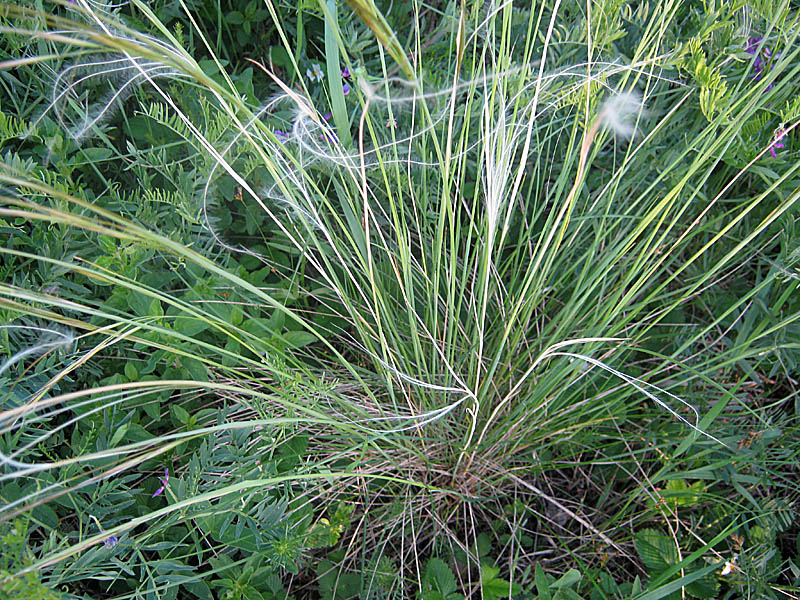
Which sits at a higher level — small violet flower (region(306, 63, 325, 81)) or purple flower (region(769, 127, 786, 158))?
small violet flower (region(306, 63, 325, 81))

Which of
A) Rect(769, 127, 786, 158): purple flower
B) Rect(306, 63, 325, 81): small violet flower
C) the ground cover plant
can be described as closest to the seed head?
the ground cover plant

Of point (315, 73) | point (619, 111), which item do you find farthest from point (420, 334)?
point (315, 73)

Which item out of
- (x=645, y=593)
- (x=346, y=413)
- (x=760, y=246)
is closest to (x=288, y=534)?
(x=346, y=413)

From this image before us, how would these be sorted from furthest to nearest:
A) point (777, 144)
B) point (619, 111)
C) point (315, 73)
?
1. point (315, 73)
2. point (777, 144)
3. point (619, 111)

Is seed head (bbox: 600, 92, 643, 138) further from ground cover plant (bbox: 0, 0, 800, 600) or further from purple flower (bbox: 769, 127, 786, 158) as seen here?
purple flower (bbox: 769, 127, 786, 158)

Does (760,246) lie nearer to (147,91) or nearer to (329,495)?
(329,495)

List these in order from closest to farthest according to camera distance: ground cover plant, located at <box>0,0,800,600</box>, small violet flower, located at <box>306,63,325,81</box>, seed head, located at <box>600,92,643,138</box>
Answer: seed head, located at <box>600,92,643,138</box>
ground cover plant, located at <box>0,0,800,600</box>
small violet flower, located at <box>306,63,325,81</box>

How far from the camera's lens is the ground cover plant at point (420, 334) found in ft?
3.07

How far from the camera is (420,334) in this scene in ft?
3.72

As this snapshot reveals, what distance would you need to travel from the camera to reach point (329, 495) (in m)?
1.15

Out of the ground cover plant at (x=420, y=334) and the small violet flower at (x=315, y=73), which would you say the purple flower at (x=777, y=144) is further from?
the small violet flower at (x=315, y=73)

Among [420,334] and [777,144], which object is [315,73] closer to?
[420,334]

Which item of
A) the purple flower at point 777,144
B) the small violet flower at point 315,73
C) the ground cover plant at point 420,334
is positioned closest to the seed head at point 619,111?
the ground cover plant at point 420,334

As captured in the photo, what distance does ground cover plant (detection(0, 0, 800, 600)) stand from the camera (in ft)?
3.07
